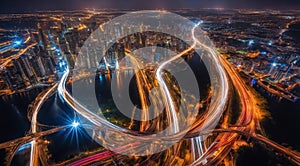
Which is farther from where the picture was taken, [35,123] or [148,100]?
[148,100]

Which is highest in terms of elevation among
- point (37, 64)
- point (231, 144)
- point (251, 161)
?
point (37, 64)

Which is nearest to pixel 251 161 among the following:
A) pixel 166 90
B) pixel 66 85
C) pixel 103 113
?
pixel 166 90

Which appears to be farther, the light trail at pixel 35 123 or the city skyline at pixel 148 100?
the city skyline at pixel 148 100

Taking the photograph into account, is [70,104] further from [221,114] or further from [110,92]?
[221,114]

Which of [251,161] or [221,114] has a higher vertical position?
[221,114]

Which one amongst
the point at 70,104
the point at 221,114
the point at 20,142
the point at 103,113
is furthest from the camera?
the point at 70,104

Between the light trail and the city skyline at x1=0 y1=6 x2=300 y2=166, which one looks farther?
the city skyline at x1=0 y1=6 x2=300 y2=166

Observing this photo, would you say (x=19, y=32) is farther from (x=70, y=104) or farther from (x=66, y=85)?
(x=70, y=104)

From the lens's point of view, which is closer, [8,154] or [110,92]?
[8,154]

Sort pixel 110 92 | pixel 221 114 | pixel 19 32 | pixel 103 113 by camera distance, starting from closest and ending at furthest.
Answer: pixel 221 114 < pixel 103 113 < pixel 110 92 < pixel 19 32

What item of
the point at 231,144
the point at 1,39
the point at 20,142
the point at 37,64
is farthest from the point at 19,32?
the point at 231,144
